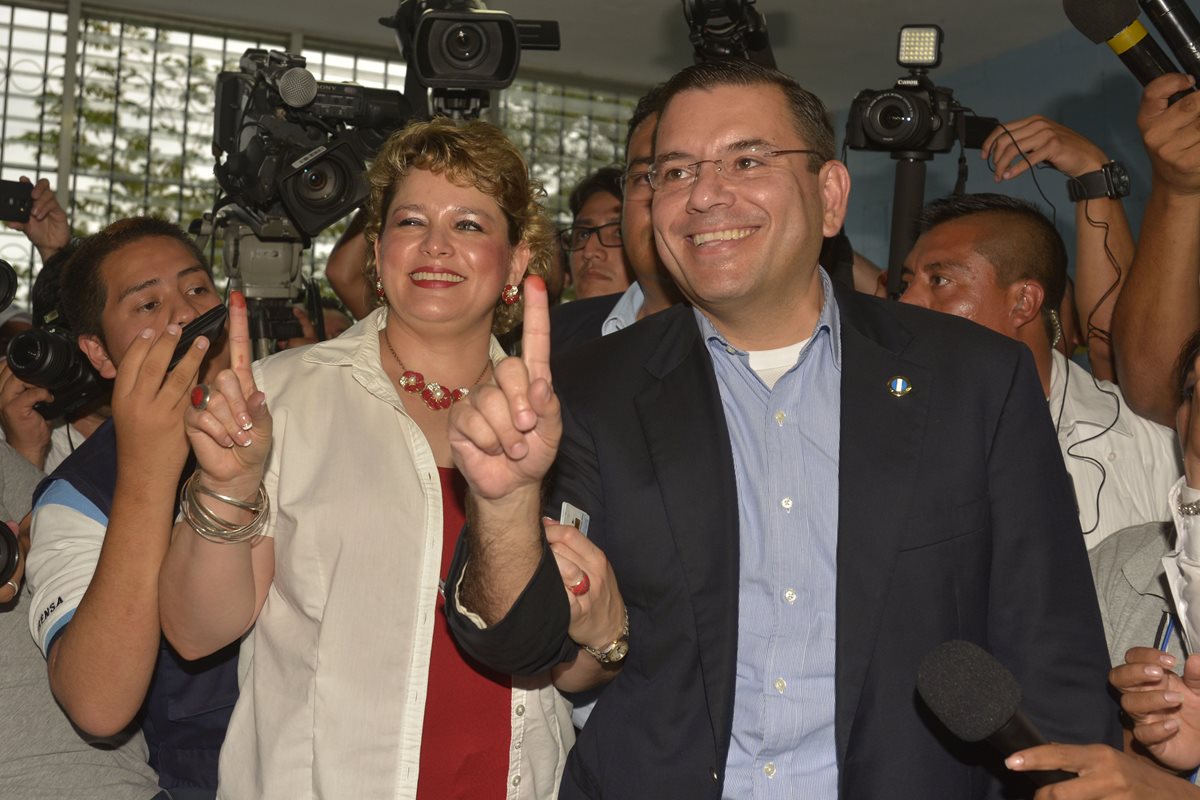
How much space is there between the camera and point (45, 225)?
3.38 m

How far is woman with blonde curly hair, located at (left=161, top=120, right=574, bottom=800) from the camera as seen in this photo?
169 cm

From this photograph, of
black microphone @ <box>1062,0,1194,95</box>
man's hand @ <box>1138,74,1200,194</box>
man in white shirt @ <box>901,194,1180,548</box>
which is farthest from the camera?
man in white shirt @ <box>901,194,1180,548</box>

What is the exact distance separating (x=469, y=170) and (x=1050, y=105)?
5.32 m

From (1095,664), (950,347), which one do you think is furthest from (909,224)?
(1095,664)

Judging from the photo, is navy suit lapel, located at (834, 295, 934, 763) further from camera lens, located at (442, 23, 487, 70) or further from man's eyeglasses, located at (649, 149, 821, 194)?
camera lens, located at (442, 23, 487, 70)

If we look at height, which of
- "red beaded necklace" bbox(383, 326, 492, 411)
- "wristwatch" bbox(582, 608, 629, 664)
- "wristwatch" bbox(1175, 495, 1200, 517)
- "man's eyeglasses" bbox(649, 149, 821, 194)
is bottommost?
"wristwatch" bbox(582, 608, 629, 664)

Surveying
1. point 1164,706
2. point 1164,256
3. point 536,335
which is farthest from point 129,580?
point 1164,256

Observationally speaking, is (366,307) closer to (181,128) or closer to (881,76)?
(181,128)

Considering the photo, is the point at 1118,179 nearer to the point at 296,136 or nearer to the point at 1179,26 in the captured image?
the point at 1179,26

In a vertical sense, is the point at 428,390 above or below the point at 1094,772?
above

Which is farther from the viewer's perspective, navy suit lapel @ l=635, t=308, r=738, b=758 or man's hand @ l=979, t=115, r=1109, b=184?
man's hand @ l=979, t=115, r=1109, b=184

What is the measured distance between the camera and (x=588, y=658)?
1.73m

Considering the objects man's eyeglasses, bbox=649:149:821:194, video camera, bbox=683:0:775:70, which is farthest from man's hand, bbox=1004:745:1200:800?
video camera, bbox=683:0:775:70

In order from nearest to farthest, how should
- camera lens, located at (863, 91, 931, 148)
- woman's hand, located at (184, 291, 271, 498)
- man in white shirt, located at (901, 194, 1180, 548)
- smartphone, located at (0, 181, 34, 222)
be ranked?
1. woman's hand, located at (184, 291, 271, 498)
2. man in white shirt, located at (901, 194, 1180, 548)
3. camera lens, located at (863, 91, 931, 148)
4. smartphone, located at (0, 181, 34, 222)
